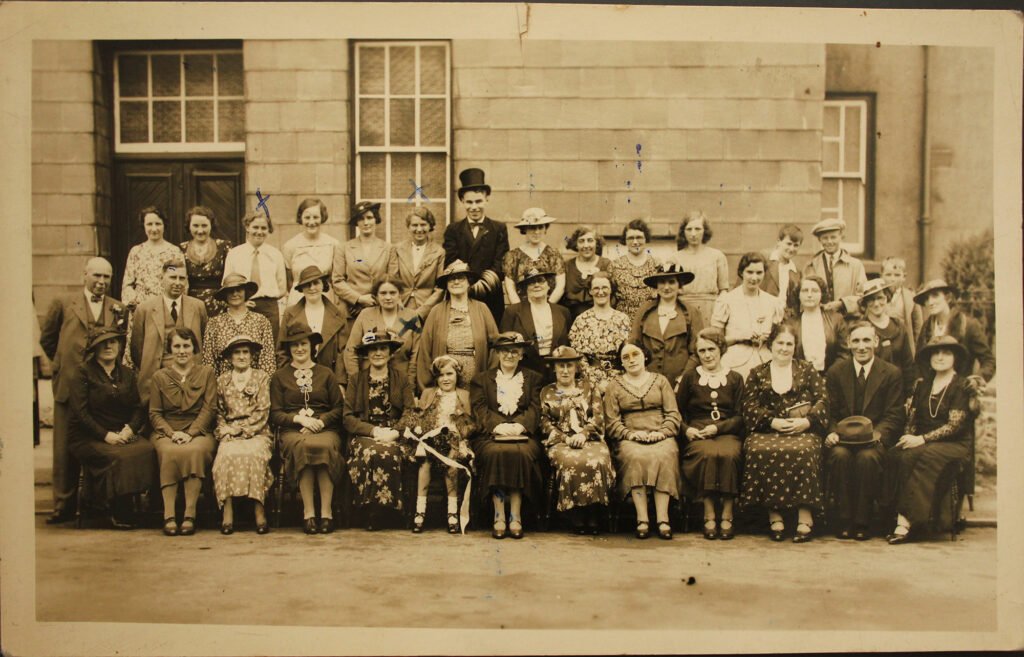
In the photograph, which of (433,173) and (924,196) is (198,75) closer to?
(433,173)

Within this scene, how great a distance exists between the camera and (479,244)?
6117 mm

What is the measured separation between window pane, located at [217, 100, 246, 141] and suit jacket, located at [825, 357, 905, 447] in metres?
3.67

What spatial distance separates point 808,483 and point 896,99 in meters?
2.26

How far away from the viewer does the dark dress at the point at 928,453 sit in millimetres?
5781

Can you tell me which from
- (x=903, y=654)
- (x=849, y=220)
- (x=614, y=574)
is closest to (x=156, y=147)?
(x=614, y=574)

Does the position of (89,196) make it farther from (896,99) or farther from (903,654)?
(903,654)

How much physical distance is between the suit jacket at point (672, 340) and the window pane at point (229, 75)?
2.70m

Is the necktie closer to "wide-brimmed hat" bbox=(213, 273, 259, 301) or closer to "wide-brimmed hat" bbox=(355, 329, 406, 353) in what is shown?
"wide-brimmed hat" bbox=(213, 273, 259, 301)

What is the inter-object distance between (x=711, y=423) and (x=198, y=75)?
3.55 meters

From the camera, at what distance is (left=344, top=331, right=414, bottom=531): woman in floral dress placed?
5730mm

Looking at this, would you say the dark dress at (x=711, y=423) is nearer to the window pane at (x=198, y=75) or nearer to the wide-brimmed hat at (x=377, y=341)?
Result: the wide-brimmed hat at (x=377, y=341)

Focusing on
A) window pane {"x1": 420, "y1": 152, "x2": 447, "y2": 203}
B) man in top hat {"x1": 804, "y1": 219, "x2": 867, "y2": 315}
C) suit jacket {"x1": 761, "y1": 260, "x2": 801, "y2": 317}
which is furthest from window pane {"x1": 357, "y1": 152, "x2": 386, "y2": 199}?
man in top hat {"x1": 804, "y1": 219, "x2": 867, "y2": 315}

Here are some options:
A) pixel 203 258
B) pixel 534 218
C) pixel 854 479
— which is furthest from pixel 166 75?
pixel 854 479

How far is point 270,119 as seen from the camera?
243 inches
